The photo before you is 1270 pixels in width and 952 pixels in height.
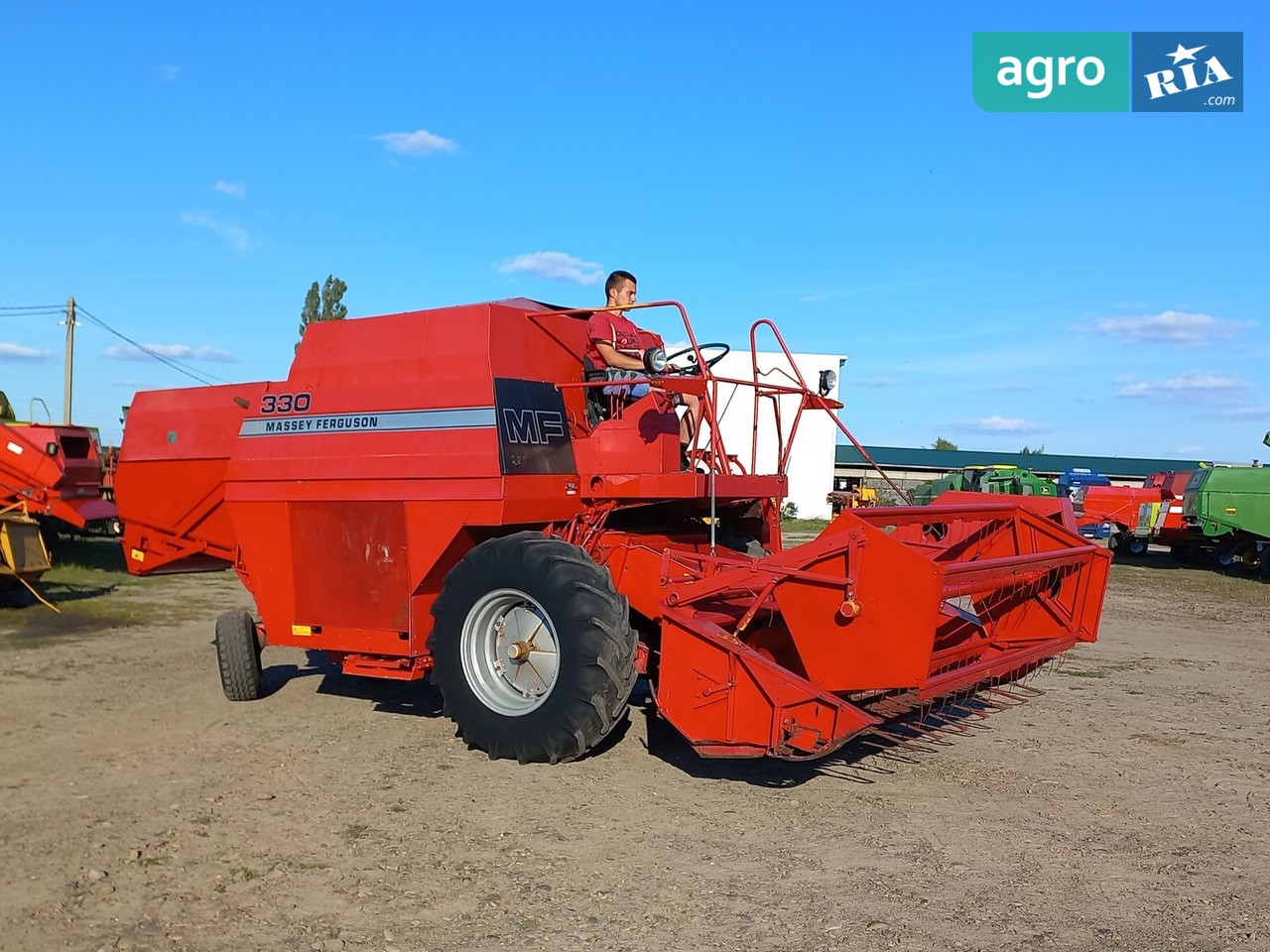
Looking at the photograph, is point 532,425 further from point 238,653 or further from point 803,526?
point 803,526

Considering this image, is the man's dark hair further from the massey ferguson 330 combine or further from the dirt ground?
the dirt ground

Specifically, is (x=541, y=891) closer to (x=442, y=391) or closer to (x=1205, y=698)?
(x=442, y=391)

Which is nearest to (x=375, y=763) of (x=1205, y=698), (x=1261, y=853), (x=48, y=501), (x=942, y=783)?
(x=942, y=783)

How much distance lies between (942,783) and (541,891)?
8.27ft

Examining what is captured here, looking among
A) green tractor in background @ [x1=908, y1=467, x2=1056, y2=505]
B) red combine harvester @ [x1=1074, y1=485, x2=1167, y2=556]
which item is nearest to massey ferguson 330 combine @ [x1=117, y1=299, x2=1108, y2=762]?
red combine harvester @ [x1=1074, y1=485, x2=1167, y2=556]

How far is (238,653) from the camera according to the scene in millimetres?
7336

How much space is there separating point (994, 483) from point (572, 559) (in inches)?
1076

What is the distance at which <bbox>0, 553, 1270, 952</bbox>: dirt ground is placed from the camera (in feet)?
12.2

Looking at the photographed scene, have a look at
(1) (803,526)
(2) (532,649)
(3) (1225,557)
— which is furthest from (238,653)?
(1) (803,526)

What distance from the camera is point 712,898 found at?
3.95 metres

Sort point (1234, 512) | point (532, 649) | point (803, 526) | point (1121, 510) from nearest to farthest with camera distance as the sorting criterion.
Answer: point (532, 649)
point (1234, 512)
point (1121, 510)
point (803, 526)

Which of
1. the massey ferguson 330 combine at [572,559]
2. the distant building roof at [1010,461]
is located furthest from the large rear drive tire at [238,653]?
the distant building roof at [1010,461]

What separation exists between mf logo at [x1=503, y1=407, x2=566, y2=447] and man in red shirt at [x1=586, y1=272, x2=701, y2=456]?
1.71ft

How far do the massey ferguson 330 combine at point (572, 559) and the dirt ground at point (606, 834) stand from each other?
0.45m
